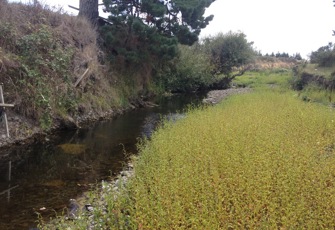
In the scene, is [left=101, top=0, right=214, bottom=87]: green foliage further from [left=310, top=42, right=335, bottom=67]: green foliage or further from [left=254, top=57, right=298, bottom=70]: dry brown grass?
[left=254, top=57, right=298, bottom=70]: dry brown grass

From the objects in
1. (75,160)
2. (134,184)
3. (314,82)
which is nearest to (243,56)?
(314,82)

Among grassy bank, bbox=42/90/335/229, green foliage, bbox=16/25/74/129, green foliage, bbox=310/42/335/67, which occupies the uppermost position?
green foliage, bbox=310/42/335/67

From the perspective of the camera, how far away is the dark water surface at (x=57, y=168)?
5855 mm

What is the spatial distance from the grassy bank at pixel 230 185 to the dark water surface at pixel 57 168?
4.15ft

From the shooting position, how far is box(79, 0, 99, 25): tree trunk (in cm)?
1889

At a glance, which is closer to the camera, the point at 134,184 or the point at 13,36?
the point at 134,184

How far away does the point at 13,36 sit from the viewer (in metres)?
12.1

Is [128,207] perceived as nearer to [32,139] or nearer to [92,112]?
[32,139]

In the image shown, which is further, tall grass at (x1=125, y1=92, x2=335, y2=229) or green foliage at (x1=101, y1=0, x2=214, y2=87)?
green foliage at (x1=101, y1=0, x2=214, y2=87)

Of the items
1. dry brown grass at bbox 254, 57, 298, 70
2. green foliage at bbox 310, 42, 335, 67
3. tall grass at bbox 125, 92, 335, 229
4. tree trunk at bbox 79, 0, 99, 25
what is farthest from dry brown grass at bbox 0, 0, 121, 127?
dry brown grass at bbox 254, 57, 298, 70

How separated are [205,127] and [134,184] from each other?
3.84 metres

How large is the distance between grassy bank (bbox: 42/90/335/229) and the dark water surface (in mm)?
1264

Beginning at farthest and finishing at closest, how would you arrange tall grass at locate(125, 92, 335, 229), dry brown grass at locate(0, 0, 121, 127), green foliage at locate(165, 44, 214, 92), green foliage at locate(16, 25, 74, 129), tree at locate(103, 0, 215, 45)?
green foliage at locate(165, 44, 214, 92), tree at locate(103, 0, 215, 45), green foliage at locate(16, 25, 74, 129), dry brown grass at locate(0, 0, 121, 127), tall grass at locate(125, 92, 335, 229)

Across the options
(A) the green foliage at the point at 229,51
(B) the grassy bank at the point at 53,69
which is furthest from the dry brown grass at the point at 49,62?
(A) the green foliage at the point at 229,51
